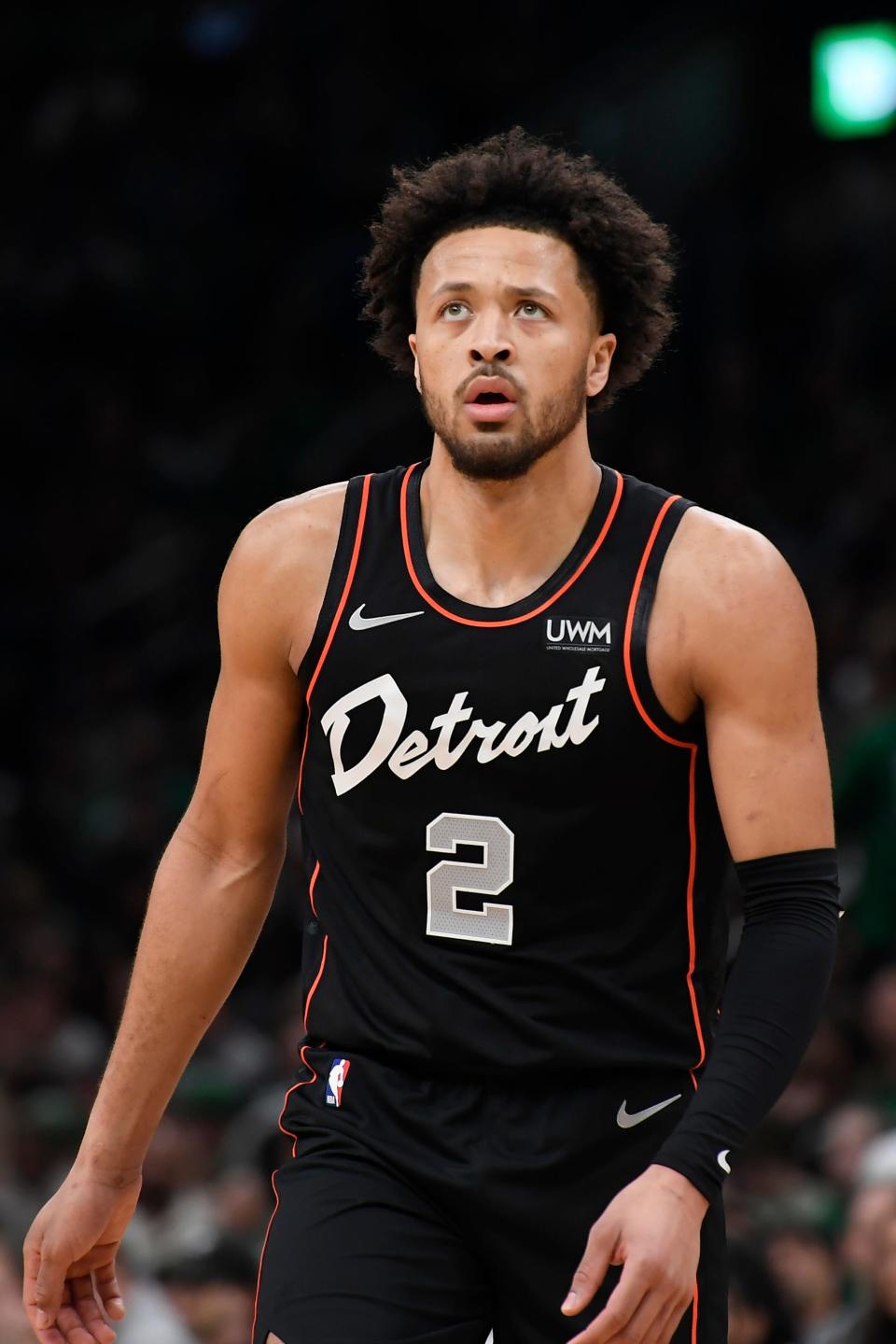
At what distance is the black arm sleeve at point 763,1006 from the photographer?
113 inches

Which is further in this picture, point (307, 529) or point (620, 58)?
point (620, 58)

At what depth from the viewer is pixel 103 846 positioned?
31.7 feet

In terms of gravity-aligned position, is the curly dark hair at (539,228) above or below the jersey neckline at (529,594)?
above

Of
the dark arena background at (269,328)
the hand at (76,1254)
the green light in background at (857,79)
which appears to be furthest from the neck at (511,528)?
the green light in background at (857,79)

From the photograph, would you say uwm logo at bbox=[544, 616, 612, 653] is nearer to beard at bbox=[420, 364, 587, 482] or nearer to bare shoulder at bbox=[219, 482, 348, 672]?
beard at bbox=[420, 364, 587, 482]

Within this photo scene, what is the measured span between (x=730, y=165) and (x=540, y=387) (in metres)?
7.40

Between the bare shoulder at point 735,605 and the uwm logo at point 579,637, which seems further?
the uwm logo at point 579,637

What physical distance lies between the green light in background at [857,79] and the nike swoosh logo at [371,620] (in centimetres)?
750

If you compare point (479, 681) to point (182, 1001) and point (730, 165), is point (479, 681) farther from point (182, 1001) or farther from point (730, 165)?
point (730, 165)

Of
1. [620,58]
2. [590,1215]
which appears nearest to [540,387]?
[590,1215]

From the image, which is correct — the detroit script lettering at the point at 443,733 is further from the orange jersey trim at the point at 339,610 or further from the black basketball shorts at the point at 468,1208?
the black basketball shorts at the point at 468,1208

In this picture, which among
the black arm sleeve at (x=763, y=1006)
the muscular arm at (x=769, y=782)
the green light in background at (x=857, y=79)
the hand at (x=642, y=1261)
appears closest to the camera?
the hand at (x=642, y=1261)

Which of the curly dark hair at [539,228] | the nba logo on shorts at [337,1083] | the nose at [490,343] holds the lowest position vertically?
the nba logo on shorts at [337,1083]

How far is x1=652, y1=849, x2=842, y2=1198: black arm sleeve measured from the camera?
2.86 metres
